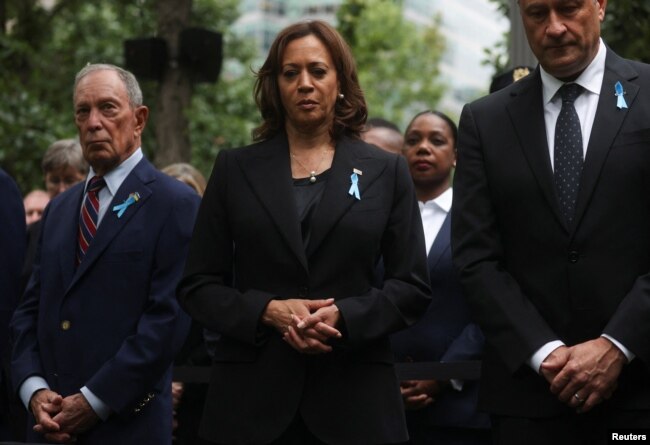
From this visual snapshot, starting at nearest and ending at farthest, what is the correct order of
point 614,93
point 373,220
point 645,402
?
point 645,402
point 614,93
point 373,220

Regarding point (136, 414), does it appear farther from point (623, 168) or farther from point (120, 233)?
point (623, 168)

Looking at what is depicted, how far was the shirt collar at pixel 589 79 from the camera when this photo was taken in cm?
522

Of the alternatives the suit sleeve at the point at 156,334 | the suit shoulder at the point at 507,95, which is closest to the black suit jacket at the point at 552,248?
the suit shoulder at the point at 507,95

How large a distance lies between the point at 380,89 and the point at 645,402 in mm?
46297

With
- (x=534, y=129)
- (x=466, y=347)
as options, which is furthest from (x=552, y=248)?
(x=466, y=347)

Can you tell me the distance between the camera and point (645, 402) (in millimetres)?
4836

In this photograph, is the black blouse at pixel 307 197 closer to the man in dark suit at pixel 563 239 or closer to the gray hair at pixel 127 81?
the man in dark suit at pixel 563 239

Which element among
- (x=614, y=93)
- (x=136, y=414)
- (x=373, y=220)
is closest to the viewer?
(x=614, y=93)

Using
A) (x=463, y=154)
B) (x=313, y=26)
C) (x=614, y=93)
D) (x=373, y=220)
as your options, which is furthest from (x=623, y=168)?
(x=313, y=26)

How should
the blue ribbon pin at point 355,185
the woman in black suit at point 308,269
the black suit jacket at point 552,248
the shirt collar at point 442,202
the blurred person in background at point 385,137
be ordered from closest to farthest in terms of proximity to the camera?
the black suit jacket at point 552,248 < the woman in black suit at point 308,269 < the blue ribbon pin at point 355,185 < the shirt collar at point 442,202 < the blurred person in background at point 385,137

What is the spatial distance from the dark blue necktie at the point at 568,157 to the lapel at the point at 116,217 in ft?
Result: 6.80

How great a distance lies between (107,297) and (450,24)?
11435 cm

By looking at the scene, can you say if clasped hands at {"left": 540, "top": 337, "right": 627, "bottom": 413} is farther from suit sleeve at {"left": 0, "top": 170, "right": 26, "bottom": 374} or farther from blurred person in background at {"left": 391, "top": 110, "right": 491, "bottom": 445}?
suit sleeve at {"left": 0, "top": 170, "right": 26, "bottom": 374}

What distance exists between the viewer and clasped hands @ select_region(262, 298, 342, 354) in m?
5.18
